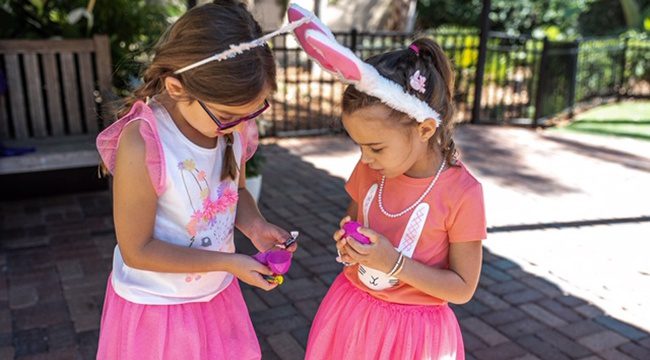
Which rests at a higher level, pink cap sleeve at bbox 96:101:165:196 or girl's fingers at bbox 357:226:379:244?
pink cap sleeve at bbox 96:101:165:196

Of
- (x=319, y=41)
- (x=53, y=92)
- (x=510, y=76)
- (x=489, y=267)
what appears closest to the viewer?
(x=319, y=41)

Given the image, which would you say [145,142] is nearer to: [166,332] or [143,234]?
[143,234]

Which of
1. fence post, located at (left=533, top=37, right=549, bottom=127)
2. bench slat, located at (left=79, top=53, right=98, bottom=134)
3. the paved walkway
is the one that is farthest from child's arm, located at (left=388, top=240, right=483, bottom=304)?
fence post, located at (left=533, top=37, right=549, bottom=127)

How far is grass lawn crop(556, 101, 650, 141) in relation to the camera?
28.8ft

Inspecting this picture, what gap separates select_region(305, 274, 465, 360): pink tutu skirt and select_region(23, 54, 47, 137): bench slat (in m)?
3.79

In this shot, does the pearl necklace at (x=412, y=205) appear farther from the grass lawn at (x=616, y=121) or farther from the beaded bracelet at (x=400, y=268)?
the grass lawn at (x=616, y=121)

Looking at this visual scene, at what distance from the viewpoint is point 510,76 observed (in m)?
12.2

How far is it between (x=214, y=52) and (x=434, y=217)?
2.44ft

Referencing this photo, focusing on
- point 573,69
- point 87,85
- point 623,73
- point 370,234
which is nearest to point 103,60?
point 87,85

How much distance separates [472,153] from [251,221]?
5.76m

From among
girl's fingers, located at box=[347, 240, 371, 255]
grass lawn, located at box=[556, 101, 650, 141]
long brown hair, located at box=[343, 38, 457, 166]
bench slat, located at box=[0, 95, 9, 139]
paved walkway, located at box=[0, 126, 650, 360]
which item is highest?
long brown hair, located at box=[343, 38, 457, 166]

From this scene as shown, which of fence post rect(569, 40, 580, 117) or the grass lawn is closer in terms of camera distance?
the grass lawn

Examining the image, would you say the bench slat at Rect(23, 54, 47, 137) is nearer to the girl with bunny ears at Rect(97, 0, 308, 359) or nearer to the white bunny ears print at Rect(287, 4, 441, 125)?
the girl with bunny ears at Rect(97, 0, 308, 359)

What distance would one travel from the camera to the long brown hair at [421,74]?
1595mm
